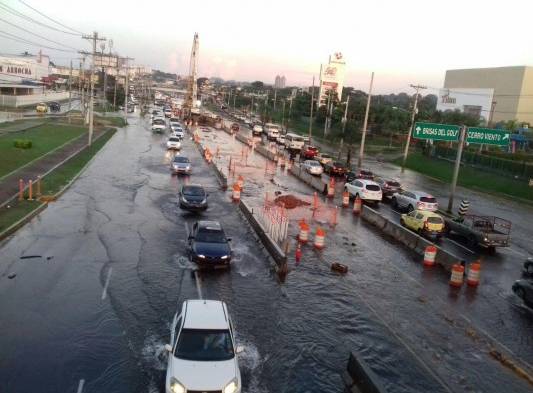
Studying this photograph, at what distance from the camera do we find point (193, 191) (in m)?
29.7

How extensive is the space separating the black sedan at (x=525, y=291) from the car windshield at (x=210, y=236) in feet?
37.1

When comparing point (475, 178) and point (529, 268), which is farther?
point (475, 178)

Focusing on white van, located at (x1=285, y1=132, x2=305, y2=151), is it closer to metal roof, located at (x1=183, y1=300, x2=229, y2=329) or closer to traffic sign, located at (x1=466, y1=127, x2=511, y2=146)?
traffic sign, located at (x1=466, y1=127, x2=511, y2=146)

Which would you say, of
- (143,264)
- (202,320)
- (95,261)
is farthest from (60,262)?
(202,320)

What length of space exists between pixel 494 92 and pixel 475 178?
245 feet

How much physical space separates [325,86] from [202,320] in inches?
7350

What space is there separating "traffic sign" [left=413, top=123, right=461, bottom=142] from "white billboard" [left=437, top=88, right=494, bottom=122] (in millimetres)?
88114

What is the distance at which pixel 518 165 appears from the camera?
52.1 meters

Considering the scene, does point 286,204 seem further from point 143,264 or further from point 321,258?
point 143,264

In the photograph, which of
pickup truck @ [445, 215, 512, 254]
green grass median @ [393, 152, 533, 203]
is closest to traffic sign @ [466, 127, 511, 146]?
pickup truck @ [445, 215, 512, 254]

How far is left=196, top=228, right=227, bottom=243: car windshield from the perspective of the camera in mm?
20219

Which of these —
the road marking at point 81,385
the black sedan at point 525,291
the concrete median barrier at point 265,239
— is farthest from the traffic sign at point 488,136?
the road marking at point 81,385

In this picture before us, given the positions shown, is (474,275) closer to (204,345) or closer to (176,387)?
(204,345)

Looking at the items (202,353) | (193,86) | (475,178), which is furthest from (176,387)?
(193,86)
